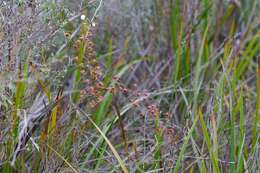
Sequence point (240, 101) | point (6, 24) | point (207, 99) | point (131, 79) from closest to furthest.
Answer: point (6, 24) < point (240, 101) < point (207, 99) < point (131, 79)

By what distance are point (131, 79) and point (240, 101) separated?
0.93 m

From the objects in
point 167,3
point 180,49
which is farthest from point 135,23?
point 180,49

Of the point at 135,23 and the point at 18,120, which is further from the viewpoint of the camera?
the point at 135,23

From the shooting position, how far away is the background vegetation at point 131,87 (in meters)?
1.99

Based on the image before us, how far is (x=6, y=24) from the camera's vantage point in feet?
6.38

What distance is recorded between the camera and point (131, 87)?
2943 mm

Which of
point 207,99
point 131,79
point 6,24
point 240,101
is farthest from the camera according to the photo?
point 131,79

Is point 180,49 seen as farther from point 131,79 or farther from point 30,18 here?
point 30,18

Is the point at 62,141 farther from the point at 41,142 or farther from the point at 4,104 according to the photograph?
the point at 4,104

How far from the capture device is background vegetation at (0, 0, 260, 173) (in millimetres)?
1986

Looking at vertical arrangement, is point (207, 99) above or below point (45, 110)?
below

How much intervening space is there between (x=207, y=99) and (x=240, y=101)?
499 mm

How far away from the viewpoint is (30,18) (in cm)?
197

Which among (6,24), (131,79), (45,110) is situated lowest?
(131,79)
